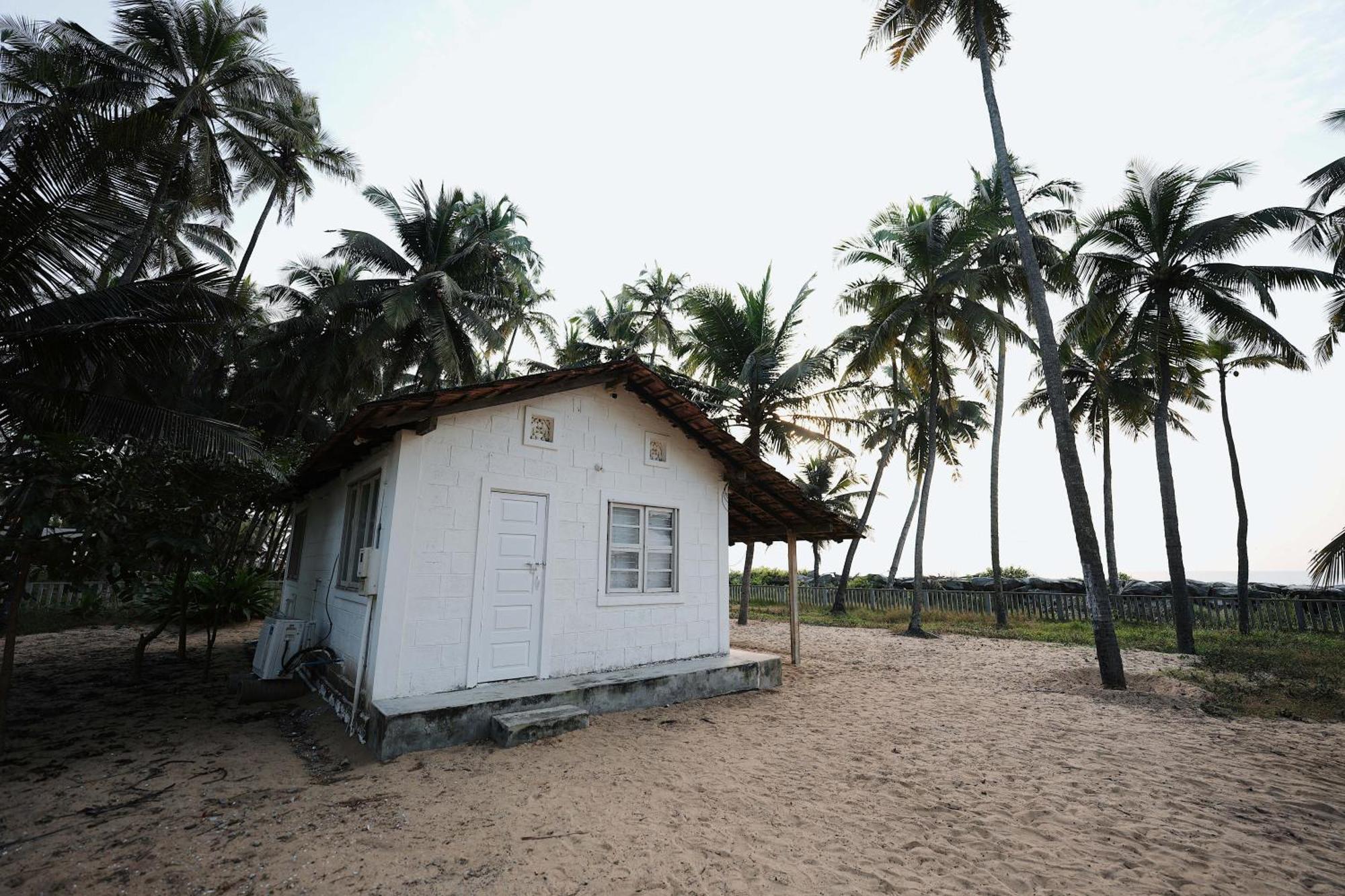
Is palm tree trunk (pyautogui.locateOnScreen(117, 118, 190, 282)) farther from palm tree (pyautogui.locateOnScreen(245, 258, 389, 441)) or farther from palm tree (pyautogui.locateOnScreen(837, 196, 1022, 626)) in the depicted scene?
palm tree (pyautogui.locateOnScreen(837, 196, 1022, 626))

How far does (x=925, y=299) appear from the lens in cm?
1447

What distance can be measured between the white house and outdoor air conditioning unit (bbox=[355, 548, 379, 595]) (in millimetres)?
26

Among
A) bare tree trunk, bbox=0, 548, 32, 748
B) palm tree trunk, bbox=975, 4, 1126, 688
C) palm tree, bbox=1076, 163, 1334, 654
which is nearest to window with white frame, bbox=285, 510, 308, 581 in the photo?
bare tree trunk, bbox=0, 548, 32, 748

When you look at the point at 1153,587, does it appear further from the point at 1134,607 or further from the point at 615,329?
the point at 615,329

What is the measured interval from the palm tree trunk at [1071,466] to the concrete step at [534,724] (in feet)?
24.9

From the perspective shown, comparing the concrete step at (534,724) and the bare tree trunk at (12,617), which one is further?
the concrete step at (534,724)

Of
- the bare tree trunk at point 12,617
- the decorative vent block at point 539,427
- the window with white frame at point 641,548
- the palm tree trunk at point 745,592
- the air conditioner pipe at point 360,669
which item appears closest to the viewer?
the bare tree trunk at point 12,617

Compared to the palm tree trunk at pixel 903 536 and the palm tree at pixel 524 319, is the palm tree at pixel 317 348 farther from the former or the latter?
the palm tree trunk at pixel 903 536

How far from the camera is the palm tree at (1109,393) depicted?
45.6 ft

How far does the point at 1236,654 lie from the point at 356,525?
49.3ft

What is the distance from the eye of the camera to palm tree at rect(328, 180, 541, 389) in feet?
56.2

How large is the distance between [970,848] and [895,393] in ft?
47.9

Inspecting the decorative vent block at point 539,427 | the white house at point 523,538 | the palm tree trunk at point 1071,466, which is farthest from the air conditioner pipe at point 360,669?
the palm tree trunk at point 1071,466

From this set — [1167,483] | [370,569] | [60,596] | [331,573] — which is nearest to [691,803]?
[370,569]
